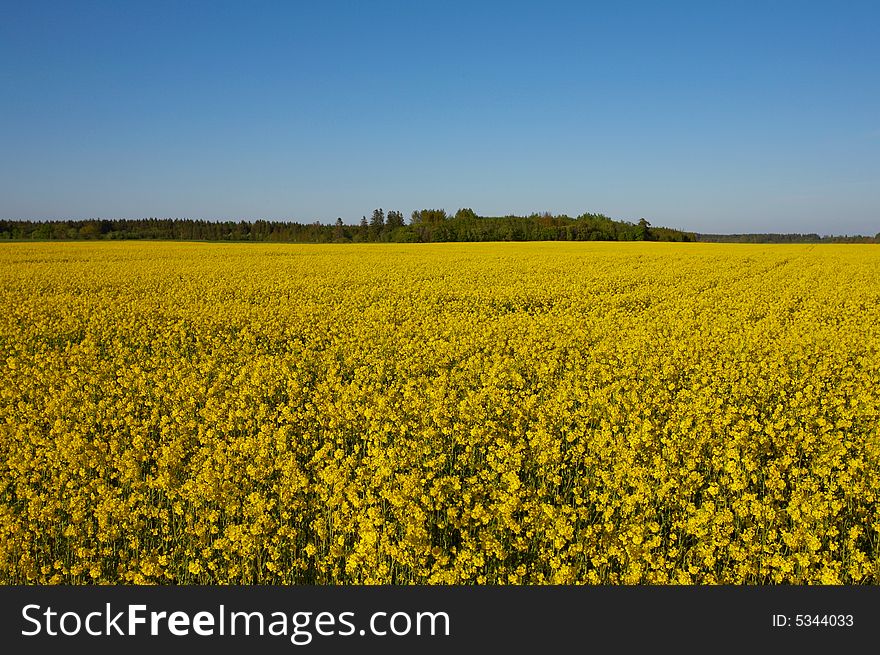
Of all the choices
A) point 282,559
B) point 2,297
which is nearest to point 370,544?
point 282,559

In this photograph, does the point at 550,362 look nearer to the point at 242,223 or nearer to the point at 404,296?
the point at 404,296

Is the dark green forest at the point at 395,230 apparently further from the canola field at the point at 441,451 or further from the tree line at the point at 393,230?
the canola field at the point at 441,451

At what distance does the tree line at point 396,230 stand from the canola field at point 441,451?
73599 mm

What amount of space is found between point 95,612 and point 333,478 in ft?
5.98

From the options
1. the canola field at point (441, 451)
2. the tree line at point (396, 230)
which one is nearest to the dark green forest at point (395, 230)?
the tree line at point (396, 230)

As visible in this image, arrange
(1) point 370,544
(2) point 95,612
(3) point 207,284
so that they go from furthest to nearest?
(3) point 207,284 < (1) point 370,544 < (2) point 95,612

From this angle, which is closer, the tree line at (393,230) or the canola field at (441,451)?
the canola field at (441,451)

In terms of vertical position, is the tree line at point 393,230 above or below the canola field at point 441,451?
above

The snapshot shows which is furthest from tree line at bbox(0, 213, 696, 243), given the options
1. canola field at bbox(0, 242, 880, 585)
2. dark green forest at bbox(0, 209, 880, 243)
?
canola field at bbox(0, 242, 880, 585)

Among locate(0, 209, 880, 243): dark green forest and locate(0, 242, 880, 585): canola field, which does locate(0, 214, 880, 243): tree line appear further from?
locate(0, 242, 880, 585): canola field

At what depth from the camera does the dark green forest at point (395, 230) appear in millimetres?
85125

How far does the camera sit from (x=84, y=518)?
188 inches

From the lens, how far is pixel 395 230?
90.9m

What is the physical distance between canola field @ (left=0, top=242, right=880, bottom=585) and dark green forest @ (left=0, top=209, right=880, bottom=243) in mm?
73573
